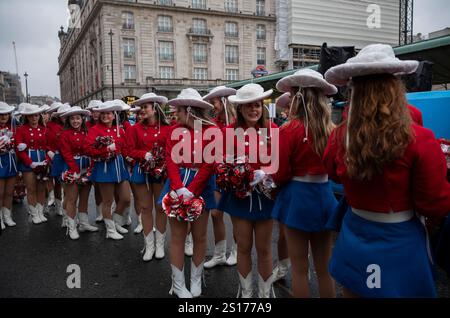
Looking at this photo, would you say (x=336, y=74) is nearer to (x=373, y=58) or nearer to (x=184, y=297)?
(x=373, y=58)

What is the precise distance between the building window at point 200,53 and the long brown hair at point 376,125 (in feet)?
182

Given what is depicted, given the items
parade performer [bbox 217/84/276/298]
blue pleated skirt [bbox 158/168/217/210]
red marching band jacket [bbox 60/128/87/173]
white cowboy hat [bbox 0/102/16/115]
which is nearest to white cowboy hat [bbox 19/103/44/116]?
white cowboy hat [bbox 0/102/16/115]

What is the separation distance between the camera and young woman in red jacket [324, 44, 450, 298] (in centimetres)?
174

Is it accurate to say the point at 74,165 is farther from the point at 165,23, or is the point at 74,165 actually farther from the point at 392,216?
the point at 165,23

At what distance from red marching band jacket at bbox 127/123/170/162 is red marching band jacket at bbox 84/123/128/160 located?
0.31 metres

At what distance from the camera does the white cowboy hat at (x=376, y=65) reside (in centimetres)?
176

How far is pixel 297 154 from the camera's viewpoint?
2.68 meters

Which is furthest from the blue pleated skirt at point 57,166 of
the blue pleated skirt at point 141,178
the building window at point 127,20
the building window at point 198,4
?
the building window at point 198,4

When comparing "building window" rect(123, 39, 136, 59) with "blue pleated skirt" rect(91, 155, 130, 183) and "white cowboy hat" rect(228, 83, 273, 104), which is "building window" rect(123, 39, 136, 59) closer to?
"blue pleated skirt" rect(91, 155, 130, 183)

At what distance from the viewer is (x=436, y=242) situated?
1992 mm

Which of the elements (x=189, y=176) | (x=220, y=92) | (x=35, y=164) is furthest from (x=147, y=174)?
(x=35, y=164)
